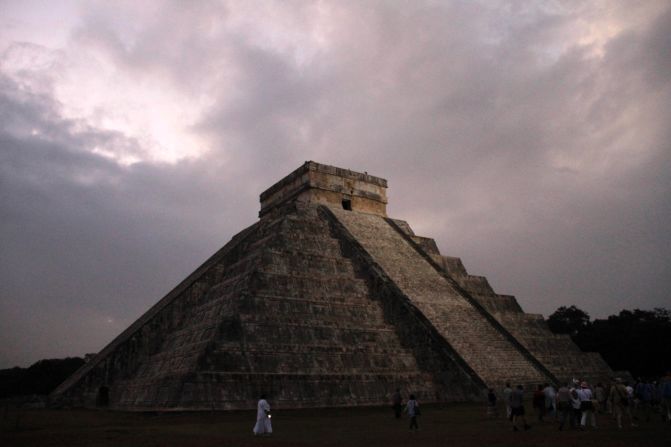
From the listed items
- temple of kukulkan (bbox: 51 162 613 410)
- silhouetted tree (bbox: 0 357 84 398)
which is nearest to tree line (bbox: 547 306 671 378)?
temple of kukulkan (bbox: 51 162 613 410)

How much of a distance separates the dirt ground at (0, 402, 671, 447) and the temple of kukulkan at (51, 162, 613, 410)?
0.61 meters

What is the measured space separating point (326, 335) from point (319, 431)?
17.1ft

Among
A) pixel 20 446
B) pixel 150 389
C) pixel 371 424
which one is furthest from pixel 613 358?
pixel 20 446

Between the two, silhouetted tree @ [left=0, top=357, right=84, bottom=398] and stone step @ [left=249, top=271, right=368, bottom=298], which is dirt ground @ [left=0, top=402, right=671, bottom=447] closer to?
stone step @ [left=249, top=271, right=368, bottom=298]

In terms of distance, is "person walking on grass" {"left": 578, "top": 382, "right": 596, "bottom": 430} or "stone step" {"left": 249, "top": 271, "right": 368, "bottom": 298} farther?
"stone step" {"left": 249, "top": 271, "right": 368, "bottom": 298}

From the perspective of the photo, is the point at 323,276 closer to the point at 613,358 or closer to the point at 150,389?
the point at 150,389

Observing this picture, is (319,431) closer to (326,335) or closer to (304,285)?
(326,335)

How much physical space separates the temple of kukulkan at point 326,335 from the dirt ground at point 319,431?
2.01ft

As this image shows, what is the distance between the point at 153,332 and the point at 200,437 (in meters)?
11.7

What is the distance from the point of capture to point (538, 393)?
41.8ft

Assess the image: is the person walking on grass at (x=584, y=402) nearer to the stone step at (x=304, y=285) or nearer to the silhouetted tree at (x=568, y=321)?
the stone step at (x=304, y=285)

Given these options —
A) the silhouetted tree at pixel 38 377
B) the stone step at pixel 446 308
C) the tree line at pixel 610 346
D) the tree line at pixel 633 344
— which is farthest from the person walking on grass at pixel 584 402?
the silhouetted tree at pixel 38 377

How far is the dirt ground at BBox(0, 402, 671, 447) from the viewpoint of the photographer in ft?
30.7

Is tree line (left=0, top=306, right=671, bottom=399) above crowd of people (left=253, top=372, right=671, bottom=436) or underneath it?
above
